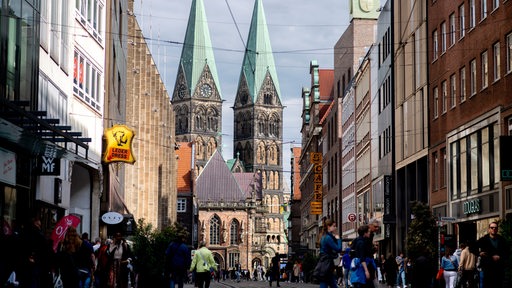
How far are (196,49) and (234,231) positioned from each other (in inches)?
1407

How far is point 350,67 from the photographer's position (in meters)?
74.9

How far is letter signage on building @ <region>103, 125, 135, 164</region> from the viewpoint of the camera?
36844 millimetres

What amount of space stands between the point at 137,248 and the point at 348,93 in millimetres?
47131

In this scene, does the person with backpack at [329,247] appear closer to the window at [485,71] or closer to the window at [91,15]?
the window at [485,71]

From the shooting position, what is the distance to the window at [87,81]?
3359cm

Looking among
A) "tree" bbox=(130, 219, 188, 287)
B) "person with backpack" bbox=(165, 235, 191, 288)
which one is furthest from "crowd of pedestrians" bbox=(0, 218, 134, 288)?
"tree" bbox=(130, 219, 188, 287)

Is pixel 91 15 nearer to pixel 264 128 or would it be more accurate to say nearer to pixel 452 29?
pixel 452 29

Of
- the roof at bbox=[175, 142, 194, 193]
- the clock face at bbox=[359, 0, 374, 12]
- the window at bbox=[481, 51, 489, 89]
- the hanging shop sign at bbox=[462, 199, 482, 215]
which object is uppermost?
the clock face at bbox=[359, 0, 374, 12]

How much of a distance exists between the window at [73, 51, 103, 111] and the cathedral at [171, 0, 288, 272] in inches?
5039

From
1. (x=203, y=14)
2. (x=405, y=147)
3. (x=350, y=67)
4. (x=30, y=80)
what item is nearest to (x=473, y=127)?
(x=405, y=147)

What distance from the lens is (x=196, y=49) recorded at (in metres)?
187

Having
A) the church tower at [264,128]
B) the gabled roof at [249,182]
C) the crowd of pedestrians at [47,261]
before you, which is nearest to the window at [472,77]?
the crowd of pedestrians at [47,261]

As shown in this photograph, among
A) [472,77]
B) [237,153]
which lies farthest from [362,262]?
[237,153]

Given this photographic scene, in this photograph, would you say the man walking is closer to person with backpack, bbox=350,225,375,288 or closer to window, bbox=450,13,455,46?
person with backpack, bbox=350,225,375,288
